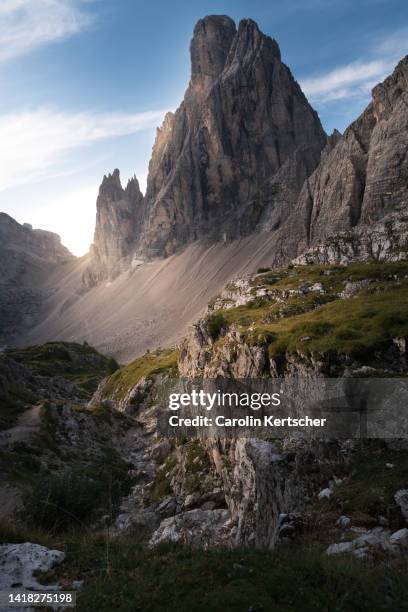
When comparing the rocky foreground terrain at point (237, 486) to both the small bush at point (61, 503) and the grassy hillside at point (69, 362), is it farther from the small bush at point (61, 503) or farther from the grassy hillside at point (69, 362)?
the grassy hillside at point (69, 362)

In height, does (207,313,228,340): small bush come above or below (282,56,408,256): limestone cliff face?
below

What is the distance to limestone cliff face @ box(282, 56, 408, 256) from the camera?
97812 mm

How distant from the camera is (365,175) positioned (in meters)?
112

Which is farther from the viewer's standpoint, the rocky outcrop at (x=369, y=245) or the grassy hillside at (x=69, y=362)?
the grassy hillside at (x=69, y=362)

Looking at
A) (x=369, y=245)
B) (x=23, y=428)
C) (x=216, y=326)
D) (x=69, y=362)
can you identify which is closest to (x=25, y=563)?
(x=23, y=428)

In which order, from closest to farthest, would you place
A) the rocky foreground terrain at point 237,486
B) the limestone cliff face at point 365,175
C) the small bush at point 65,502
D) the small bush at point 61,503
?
1. the rocky foreground terrain at point 237,486
2. the small bush at point 65,502
3. the small bush at point 61,503
4. the limestone cliff face at point 365,175

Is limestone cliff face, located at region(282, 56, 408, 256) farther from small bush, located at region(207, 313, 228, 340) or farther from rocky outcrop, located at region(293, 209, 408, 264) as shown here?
small bush, located at region(207, 313, 228, 340)

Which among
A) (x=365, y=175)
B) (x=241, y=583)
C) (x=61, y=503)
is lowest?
(x=61, y=503)

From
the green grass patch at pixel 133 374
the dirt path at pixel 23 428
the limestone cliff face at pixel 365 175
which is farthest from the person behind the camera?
the limestone cliff face at pixel 365 175

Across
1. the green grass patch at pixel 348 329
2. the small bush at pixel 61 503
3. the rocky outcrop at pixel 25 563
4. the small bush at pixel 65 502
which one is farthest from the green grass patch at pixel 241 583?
the green grass patch at pixel 348 329

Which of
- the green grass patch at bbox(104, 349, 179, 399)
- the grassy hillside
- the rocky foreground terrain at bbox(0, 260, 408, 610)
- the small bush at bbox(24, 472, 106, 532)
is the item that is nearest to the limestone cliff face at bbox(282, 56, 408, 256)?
the rocky foreground terrain at bbox(0, 260, 408, 610)

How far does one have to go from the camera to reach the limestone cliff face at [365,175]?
321ft

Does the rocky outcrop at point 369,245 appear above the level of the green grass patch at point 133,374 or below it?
above

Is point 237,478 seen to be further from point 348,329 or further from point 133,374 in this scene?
point 133,374
